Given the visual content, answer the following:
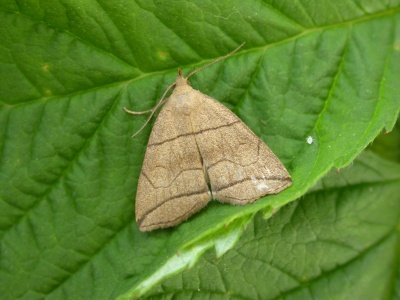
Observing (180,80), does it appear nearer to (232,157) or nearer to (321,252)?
(232,157)

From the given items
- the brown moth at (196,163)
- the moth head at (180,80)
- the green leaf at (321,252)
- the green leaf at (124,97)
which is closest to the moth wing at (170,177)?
the brown moth at (196,163)

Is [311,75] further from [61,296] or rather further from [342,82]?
[61,296]

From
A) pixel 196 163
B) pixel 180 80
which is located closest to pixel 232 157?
pixel 196 163

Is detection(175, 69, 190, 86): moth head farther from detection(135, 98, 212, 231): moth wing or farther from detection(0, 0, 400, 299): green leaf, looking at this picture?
detection(135, 98, 212, 231): moth wing

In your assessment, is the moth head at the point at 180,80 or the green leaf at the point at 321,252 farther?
the green leaf at the point at 321,252

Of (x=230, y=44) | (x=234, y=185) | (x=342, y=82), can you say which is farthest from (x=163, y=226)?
(x=342, y=82)

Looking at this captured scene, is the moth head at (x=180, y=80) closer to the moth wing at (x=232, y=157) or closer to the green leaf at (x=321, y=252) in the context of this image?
the moth wing at (x=232, y=157)
